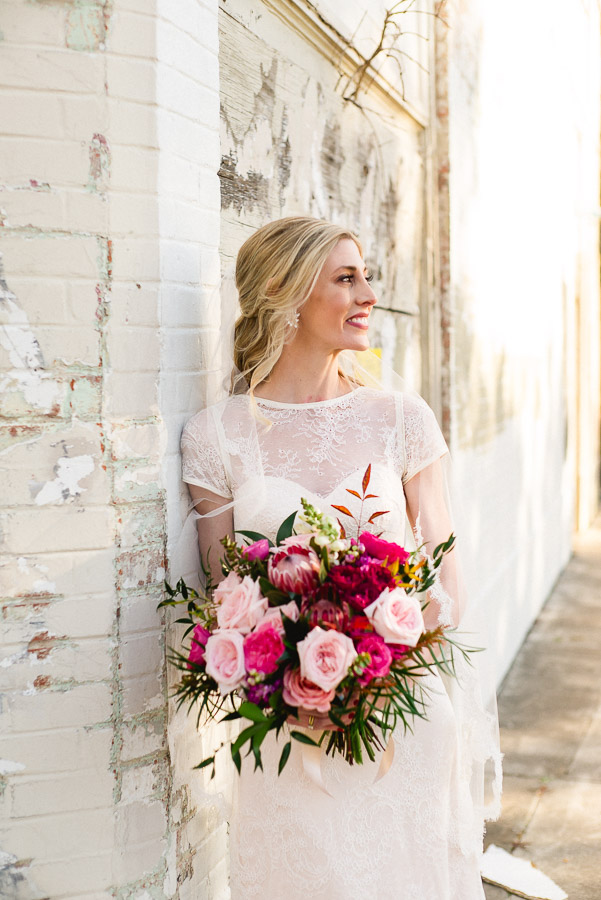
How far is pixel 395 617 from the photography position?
71.7 inches

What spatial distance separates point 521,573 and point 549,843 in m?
3.20

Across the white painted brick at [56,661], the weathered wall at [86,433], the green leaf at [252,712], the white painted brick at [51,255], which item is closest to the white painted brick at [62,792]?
the weathered wall at [86,433]

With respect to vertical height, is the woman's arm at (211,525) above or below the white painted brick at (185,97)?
below

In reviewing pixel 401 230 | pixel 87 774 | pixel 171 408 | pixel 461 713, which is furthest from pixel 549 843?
pixel 401 230

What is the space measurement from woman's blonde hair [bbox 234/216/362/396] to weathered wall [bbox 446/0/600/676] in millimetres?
970

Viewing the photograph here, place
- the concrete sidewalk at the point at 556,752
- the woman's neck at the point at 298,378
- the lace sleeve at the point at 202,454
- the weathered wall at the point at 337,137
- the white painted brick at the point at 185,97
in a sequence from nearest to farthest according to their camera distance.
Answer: the white painted brick at the point at 185,97 → the lace sleeve at the point at 202,454 → the woman's neck at the point at 298,378 → the weathered wall at the point at 337,137 → the concrete sidewalk at the point at 556,752

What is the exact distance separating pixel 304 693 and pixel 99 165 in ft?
4.11

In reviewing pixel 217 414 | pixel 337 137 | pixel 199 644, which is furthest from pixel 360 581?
pixel 337 137

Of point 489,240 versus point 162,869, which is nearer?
point 162,869

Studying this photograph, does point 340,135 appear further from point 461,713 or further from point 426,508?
point 461,713

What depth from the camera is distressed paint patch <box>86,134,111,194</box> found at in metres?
2.08

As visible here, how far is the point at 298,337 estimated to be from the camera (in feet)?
8.65

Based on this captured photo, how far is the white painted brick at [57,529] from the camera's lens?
6.82 feet

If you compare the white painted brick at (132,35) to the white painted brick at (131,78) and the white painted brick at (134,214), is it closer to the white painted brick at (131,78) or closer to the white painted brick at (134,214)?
the white painted brick at (131,78)
